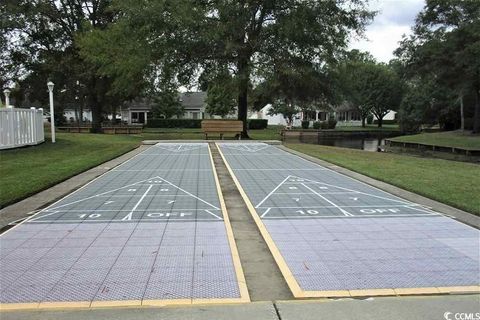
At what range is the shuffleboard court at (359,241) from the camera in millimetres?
4859

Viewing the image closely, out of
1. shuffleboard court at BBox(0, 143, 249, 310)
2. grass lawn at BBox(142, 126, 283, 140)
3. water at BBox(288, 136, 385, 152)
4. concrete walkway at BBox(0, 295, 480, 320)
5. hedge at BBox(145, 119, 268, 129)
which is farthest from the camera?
hedge at BBox(145, 119, 268, 129)

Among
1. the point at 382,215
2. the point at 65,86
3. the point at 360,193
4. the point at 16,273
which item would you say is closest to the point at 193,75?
the point at 65,86

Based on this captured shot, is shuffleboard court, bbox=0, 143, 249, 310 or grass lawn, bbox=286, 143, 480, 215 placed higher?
grass lawn, bbox=286, 143, 480, 215

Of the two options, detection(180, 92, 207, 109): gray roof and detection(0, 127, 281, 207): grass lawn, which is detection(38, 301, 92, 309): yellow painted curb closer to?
detection(0, 127, 281, 207): grass lawn

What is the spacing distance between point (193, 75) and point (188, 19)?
4527 millimetres

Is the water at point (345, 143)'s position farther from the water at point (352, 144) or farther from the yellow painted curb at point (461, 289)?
the yellow painted curb at point (461, 289)

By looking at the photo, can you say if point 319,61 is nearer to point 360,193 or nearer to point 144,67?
point 144,67

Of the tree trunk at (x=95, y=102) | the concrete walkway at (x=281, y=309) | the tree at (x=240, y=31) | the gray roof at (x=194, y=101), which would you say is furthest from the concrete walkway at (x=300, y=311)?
the gray roof at (x=194, y=101)

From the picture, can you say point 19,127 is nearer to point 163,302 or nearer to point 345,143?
point 163,302

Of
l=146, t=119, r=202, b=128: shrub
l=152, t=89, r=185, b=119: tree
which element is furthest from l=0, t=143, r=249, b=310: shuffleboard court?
l=152, t=89, r=185, b=119: tree

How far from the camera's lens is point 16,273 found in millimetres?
5117

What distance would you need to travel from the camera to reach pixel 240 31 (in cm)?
2720

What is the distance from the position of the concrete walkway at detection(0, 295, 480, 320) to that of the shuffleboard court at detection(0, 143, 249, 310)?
175 millimetres

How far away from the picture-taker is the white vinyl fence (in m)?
17.8
